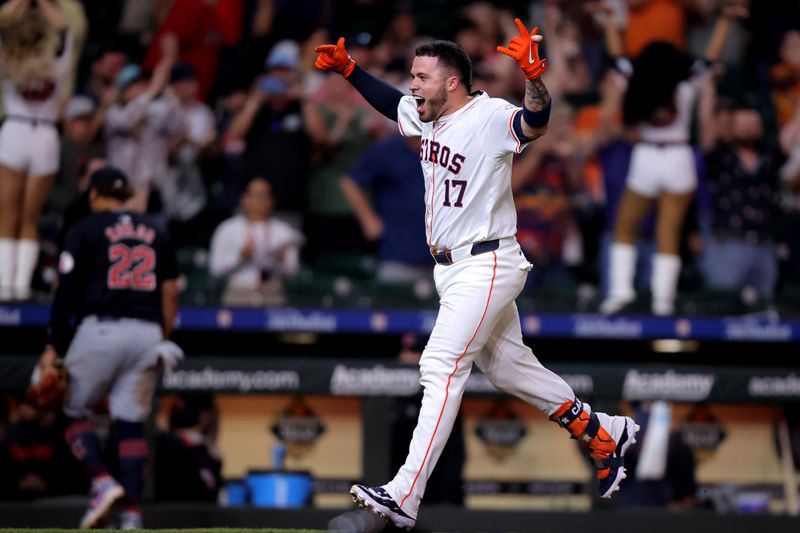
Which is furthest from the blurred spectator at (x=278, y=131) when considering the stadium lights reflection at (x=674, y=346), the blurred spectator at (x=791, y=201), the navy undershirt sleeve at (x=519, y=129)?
the navy undershirt sleeve at (x=519, y=129)

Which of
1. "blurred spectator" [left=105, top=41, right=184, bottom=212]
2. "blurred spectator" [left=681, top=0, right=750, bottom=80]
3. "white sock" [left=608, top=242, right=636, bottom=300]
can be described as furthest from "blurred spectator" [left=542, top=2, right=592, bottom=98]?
"blurred spectator" [left=105, top=41, right=184, bottom=212]

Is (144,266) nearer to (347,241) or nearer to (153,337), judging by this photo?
(153,337)

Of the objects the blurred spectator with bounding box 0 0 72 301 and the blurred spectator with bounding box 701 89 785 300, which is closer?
the blurred spectator with bounding box 0 0 72 301

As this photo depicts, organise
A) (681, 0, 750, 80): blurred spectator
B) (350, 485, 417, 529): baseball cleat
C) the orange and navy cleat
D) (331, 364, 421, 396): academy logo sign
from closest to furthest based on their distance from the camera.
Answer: (350, 485, 417, 529): baseball cleat, the orange and navy cleat, (331, 364, 421, 396): academy logo sign, (681, 0, 750, 80): blurred spectator

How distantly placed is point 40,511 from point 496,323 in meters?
3.31

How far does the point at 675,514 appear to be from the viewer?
24.8 feet

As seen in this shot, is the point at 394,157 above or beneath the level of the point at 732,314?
above

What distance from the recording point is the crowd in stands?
29.3 ft

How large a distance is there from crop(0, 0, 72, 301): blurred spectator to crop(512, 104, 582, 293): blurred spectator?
3159mm

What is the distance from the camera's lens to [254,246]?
8977mm

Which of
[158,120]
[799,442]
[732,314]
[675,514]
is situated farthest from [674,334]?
[158,120]

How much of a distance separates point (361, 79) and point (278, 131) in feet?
13.0

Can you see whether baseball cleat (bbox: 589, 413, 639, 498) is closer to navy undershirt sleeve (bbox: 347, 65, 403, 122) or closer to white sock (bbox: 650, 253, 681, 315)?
navy undershirt sleeve (bbox: 347, 65, 403, 122)

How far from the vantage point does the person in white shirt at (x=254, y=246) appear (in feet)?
29.5
